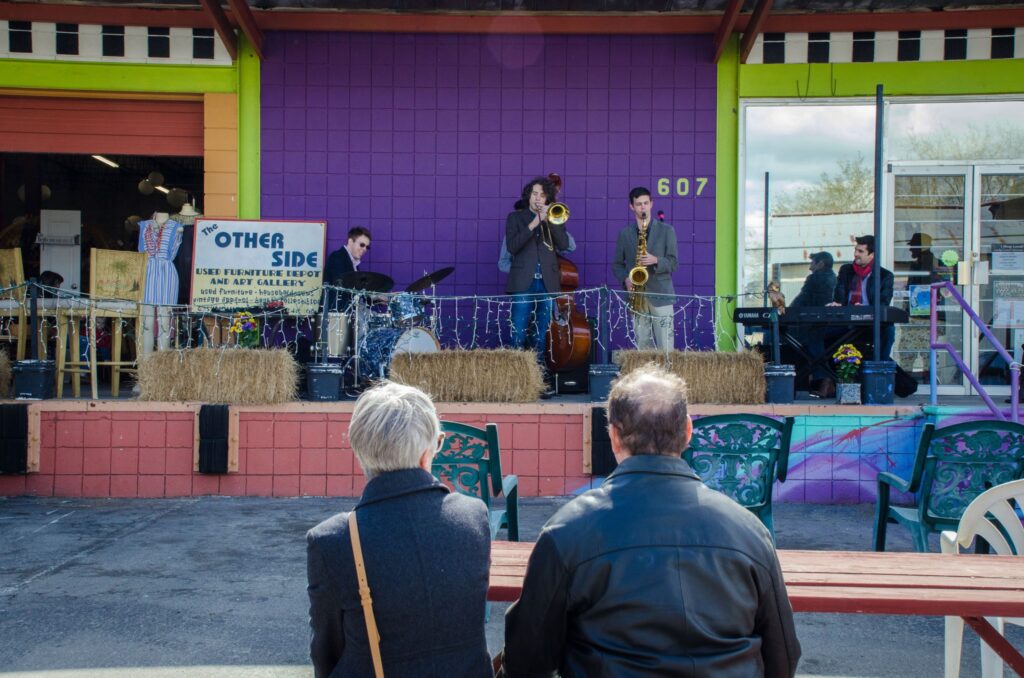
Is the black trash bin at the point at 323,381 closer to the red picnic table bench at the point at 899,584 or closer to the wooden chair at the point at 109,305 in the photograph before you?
the wooden chair at the point at 109,305

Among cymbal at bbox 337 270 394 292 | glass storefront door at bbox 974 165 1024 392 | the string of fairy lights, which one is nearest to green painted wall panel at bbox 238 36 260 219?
the string of fairy lights

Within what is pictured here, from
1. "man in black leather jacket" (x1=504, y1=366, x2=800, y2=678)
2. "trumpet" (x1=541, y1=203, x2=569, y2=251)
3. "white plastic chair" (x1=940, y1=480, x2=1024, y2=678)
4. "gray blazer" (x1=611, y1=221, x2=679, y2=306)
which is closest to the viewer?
"man in black leather jacket" (x1=504, y1=366, x2=800, y2=678)

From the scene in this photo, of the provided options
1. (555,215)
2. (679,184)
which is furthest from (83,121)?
(679,184)

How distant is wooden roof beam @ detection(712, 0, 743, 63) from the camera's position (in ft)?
25.3

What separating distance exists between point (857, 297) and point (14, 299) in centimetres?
687

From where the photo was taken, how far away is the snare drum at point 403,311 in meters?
7.64

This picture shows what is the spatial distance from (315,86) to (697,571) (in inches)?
295

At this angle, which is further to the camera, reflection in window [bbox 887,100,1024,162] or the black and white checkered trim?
reflection in window [bbox 887,100,1024,162]

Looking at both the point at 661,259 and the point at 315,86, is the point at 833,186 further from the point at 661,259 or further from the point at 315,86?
the point at 315,86

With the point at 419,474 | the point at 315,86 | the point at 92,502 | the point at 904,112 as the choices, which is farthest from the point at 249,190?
the point at 419,474

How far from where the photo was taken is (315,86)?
8508 millimetres

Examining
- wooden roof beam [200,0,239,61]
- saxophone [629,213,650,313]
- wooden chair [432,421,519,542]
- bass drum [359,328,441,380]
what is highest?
wooden roof beam [200,0,239,61]

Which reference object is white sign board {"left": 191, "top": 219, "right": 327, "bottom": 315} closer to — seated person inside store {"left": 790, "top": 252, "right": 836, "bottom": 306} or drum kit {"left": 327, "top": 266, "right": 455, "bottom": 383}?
drum kit {"left": 327, "top": 266, "right": 455, "bottom": 383}

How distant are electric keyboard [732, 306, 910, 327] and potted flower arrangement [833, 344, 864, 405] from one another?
27cm
